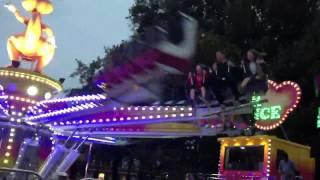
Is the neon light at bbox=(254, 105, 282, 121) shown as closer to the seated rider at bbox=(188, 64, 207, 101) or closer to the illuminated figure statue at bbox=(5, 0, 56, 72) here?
the seated rider at bbox=(188, 64, 207, 101)

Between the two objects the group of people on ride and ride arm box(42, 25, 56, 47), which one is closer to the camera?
the group of people on ride

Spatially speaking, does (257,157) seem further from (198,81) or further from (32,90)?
(32,90)

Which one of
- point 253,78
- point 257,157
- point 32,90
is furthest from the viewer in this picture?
point 257,157

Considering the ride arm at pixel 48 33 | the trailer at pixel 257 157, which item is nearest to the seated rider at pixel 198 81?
the ride arm at pixel 48 33

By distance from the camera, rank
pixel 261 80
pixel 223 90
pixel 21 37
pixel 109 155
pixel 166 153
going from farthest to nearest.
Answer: pixel 109 155
pixel 166 153
pixel 21 37
pixel 223 90
pixel 261 80

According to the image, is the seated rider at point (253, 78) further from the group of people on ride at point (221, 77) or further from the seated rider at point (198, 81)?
the seated rider at point (198, 81)

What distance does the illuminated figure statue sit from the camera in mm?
11422

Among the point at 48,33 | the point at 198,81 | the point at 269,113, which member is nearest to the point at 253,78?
the point at 198,81

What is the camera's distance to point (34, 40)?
1152 cm

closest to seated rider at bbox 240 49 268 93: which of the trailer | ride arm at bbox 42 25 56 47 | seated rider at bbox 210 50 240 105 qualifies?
seated rider at bbox 210 50 240 105

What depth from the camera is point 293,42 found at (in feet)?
64.5

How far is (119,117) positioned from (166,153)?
481 inches

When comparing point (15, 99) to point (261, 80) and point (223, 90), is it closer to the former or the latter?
point (223, 90)

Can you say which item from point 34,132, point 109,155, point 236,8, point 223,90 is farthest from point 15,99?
point 109,155
